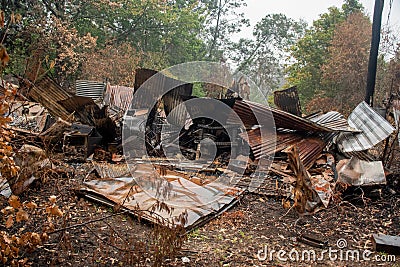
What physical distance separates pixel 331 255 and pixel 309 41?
15694mm

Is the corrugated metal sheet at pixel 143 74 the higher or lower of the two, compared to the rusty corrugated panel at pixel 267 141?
higher

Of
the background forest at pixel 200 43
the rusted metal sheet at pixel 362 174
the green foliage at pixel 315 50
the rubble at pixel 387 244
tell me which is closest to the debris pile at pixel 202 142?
the rusted metal sheet at pixel 362 174

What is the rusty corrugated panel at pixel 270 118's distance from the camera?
6.25m

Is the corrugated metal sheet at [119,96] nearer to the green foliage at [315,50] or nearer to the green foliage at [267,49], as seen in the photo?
the green foliage at [315,50]

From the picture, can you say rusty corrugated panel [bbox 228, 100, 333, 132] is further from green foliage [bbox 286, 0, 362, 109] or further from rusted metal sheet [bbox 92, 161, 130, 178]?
green foliage [bbox 286, 0, 362, 109]

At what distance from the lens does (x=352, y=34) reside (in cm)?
1420

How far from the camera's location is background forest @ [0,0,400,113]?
12102 millimetres

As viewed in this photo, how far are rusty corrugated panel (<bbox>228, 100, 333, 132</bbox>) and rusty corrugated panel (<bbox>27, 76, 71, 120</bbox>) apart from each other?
3.16 m

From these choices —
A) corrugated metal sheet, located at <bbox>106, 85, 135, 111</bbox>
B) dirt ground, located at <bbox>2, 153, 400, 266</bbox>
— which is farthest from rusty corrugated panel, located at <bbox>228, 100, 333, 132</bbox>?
corrugated metal sheet, located at <bbox>106, 85, 135, 111</bbox>

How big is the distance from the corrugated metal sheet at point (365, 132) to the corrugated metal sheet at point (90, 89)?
23.6ft

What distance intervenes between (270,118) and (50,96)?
397 centimetres

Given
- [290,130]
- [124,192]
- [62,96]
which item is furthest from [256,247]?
[62,96]

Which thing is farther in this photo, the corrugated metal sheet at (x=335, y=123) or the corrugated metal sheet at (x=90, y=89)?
the corrugated metal sheet at (x=90, y=89)

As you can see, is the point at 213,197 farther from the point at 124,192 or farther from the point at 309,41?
the point at 309,41
